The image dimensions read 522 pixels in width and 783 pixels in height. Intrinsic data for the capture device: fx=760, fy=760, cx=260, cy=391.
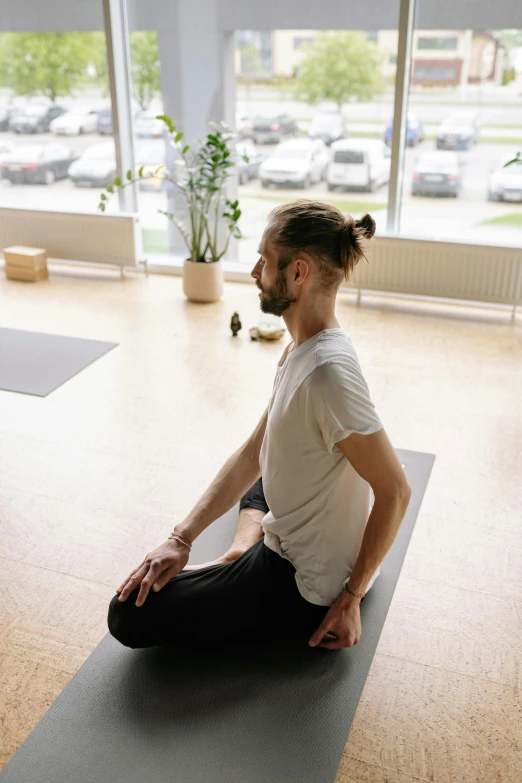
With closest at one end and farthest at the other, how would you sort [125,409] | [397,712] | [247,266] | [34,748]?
1. [34,748]
2. [397,712]
3. [125,409]
4. [247,266]

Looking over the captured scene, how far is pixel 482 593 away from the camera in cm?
217

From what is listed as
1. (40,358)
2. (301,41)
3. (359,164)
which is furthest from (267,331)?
Result: (301,41)

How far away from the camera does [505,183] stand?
14.6 ft

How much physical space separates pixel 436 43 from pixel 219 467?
2916mm

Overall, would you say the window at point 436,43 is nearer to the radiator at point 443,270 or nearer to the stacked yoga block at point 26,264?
the radiator at point 443,270

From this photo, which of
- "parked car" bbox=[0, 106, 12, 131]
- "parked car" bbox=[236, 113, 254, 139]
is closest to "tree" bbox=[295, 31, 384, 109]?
"parked car" bbox=[236, 113, 254, 139]

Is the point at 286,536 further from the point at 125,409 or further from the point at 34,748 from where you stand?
the point at 125,409

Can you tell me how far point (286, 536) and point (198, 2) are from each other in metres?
3.94

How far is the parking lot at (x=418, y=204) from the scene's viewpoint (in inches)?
177

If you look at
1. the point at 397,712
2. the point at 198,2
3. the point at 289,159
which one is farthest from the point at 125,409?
the point at 198,2

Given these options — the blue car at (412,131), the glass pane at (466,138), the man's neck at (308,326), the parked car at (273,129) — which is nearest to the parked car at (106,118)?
the parked car at (273,129)

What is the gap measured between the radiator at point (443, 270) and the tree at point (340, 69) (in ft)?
2.92

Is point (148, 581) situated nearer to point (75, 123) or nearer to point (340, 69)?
point (340, 69)

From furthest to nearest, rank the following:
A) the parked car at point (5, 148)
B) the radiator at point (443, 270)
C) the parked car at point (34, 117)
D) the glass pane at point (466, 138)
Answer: the parked car at point (5, 148), the parked car at point (34, 117), the radiator at point (443, 270), the glass pane at point (466, 138)
